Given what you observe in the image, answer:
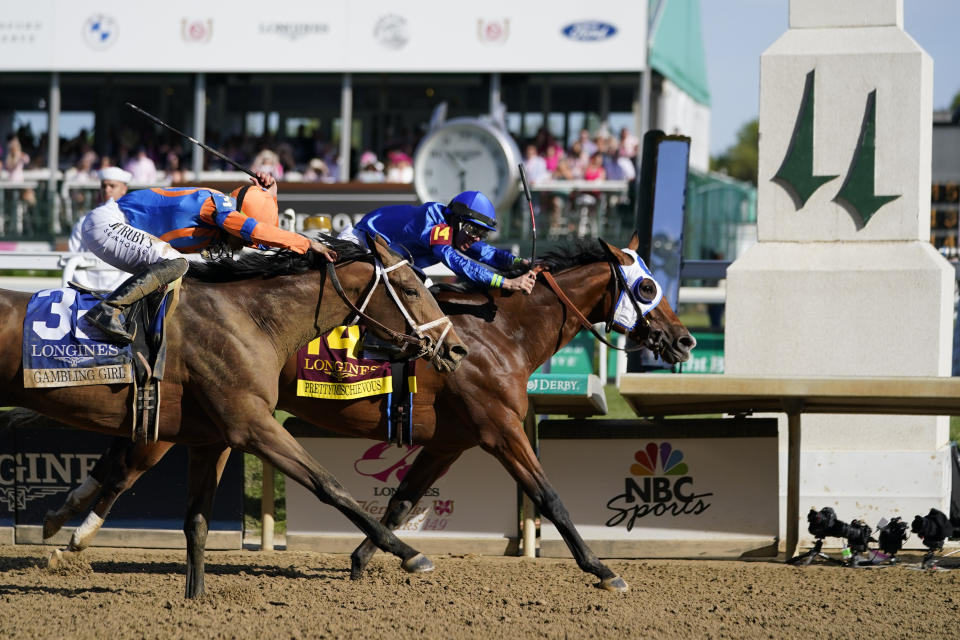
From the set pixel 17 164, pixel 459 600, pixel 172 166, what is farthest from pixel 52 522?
pixel 17 164

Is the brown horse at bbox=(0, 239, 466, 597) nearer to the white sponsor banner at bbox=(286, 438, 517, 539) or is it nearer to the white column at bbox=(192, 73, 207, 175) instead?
the white sponsor banner at bbox=(286, 438, 517, 539)

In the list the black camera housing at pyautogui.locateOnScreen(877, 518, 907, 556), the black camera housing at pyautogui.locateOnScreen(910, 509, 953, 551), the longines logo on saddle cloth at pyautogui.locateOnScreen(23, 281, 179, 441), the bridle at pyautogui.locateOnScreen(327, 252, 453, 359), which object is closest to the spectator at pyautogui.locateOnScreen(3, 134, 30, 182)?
the longines logo on saddle cloth at pyautogui.locateOnScreen(23, 281, 179, 441)

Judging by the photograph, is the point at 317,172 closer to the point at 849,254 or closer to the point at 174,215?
the point at 849,254

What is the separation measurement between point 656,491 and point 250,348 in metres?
2.94

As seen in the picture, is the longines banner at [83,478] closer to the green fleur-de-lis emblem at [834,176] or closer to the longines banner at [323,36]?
the green fleur-de-lis emblem at [834,176]

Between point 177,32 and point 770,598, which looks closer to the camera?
point 770,598

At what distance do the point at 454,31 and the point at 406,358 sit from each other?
1181 cm

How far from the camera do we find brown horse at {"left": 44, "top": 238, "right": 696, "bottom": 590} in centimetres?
628

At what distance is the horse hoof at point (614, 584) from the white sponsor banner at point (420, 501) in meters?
1.42

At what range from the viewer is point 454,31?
17031 mm

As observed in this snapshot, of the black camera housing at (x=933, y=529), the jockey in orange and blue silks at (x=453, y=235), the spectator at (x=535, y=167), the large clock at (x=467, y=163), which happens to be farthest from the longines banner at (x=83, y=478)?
the spectator at (x=535, y=167)

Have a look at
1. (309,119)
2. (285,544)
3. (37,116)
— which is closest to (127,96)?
(37,116)

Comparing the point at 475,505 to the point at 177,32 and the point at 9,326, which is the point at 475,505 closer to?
the point at 9,326

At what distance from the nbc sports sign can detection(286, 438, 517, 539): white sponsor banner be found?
33 cm
